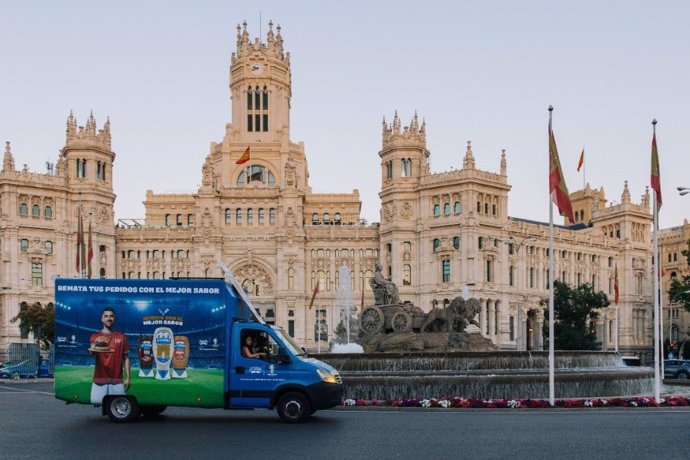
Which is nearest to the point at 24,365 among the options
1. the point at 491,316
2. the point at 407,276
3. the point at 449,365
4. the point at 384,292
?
the point at 384,292

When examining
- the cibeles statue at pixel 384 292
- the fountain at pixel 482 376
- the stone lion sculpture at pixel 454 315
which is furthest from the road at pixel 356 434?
the cibeles statue at pixel 384 292

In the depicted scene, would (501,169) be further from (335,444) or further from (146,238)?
(335,444)

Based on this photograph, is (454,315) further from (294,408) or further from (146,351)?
(146,351)

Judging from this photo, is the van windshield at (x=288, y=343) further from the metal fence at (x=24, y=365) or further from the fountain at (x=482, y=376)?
the metal fence at (x=24, y=365)

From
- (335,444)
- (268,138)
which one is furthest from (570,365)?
(268,138)

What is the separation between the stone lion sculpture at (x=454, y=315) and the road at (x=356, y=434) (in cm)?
1686

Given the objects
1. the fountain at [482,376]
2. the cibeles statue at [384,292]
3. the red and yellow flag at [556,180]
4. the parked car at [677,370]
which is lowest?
the parked car at [677,370]

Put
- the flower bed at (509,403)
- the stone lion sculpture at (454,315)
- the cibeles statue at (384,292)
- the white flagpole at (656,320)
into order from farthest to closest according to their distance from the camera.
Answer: the cibeles statue at (384,292), the stone lion sculpture at (454,315), the white flagpole at (656,320), the flower bed at (509,403)

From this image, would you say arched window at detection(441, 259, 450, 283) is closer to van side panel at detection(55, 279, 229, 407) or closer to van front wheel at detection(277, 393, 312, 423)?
van front wheel at detection(277, 393, 312, 423)

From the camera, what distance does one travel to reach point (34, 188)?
343 feet

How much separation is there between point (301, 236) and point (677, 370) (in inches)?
2183

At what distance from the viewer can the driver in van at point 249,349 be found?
2572 cm

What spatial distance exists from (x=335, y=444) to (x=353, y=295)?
90717 mm

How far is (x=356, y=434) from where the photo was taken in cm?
2317
